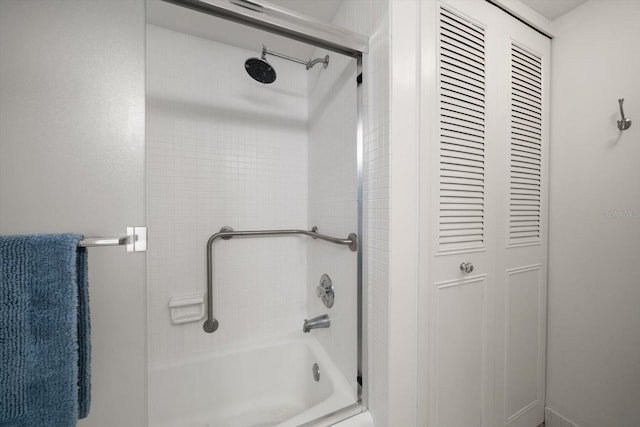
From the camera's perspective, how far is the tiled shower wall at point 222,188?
1229mm

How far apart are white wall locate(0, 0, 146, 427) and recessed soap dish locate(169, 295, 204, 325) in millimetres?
680

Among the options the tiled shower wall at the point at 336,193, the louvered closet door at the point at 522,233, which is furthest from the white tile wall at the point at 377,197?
the louvered closet door at the point at 522,233

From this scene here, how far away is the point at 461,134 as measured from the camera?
0.86 metres

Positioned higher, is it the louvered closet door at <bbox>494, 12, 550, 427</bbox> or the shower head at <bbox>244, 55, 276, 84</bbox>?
the shower head at <bbox>244, 55, 276, 84</bbox>

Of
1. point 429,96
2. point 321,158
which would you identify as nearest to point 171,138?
point 321,158

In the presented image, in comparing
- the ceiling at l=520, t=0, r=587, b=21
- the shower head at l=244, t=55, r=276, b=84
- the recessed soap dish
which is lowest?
the recessed soap dish

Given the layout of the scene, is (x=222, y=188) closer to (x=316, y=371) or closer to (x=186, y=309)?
(x=186, y=309)

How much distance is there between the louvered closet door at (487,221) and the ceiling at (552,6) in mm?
109

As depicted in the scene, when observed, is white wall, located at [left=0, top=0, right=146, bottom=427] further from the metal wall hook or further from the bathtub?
the metal wall hook

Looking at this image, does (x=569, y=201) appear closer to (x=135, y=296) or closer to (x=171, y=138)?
(x=135, y=296)

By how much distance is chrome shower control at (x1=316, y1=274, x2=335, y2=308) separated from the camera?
3.90ft

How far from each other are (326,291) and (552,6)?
1.74m

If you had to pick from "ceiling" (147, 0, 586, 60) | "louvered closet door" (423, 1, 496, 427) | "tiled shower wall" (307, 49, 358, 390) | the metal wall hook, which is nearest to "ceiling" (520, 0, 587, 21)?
"ceiling" (147, 0, 586, 60)

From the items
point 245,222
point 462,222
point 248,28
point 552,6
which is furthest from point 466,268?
point 248,28
